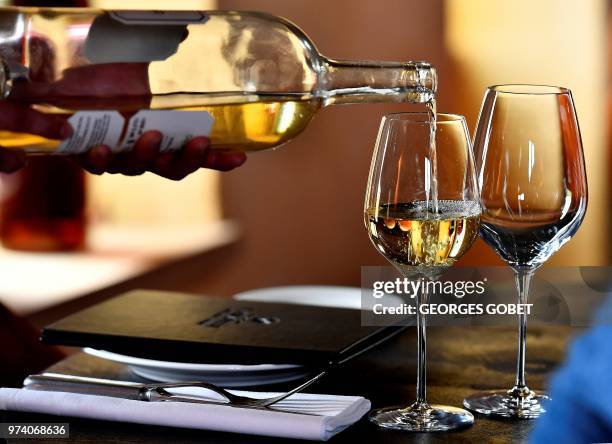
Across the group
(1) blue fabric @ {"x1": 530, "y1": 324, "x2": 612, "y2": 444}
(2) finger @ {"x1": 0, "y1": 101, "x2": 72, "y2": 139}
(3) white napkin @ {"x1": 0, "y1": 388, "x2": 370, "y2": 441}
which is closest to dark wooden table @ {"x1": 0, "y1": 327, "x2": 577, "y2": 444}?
(3) white napkin @ {"x1": 0, "y1": 388, "x2": 370, "y2": 441}

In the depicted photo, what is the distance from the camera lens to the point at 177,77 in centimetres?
99

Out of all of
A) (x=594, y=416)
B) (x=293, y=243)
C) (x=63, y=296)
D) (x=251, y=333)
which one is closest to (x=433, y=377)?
(x=251, y=333)

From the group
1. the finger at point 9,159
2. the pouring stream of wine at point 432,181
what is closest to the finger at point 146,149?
the finger at point 9,159

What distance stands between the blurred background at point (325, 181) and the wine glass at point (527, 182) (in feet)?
5.46

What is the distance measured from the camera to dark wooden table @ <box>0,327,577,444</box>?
2.50 ft

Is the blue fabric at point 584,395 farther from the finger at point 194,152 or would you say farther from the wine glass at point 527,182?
the finger at point 194,152

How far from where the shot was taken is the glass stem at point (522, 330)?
0.85m

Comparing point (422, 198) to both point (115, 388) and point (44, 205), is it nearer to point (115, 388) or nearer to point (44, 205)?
point (115, 388)

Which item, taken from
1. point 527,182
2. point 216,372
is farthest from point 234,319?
point 527,182

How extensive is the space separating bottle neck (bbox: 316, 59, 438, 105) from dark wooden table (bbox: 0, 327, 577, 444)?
0.25 meters

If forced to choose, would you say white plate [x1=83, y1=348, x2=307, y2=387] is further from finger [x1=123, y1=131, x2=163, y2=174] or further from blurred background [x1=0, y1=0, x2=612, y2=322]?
blurred background [x1=0, y1=0, x2=612, y2=322]

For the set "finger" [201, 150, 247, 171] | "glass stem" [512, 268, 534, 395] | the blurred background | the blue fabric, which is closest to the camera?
the blue fabric

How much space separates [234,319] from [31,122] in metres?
0.27

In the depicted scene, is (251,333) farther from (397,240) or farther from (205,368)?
(397,240)
